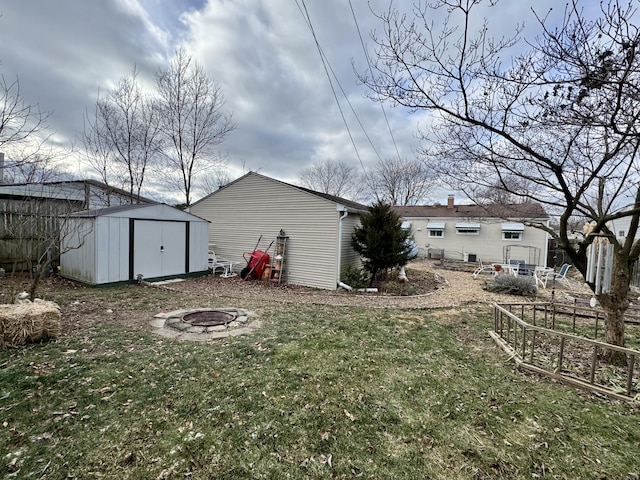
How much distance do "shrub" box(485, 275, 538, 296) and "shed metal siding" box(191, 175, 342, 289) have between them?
520cm

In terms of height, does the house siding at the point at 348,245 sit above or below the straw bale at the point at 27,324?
above

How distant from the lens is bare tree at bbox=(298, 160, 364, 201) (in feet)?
93.4

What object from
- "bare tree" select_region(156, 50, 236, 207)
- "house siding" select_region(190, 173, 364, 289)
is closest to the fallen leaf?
"house siding" select_region(190, 173, 364, 289)

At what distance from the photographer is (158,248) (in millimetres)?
9391

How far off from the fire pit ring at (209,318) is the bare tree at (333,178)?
23559 millimetres

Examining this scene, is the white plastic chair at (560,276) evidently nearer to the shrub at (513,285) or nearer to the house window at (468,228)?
the shrub at (513,285)

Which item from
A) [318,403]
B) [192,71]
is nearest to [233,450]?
[318,403]

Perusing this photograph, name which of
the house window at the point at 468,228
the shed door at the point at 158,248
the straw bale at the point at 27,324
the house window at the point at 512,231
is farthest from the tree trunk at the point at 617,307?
the house window at the point at 468,228

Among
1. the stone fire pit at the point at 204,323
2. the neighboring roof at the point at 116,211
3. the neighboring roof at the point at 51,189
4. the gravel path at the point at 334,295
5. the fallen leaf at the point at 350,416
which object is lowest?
the gravel path at the point at 334,295

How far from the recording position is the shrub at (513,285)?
29.5 ft

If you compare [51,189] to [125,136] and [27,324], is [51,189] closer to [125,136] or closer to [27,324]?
[125,136]

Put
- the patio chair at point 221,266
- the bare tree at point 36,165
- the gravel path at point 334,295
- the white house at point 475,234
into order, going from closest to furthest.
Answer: the bare tree at point 36,165 < the gravel path at point 334,295 < the patio chair at point 221,266 < the white house at point 475,234

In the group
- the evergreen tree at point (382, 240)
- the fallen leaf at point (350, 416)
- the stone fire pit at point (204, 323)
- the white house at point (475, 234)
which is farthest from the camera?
the white house at point (475, 234)

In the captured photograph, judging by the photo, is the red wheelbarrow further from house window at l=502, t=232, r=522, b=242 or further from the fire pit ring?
house window at l=502, t=232, r=522, b=242
